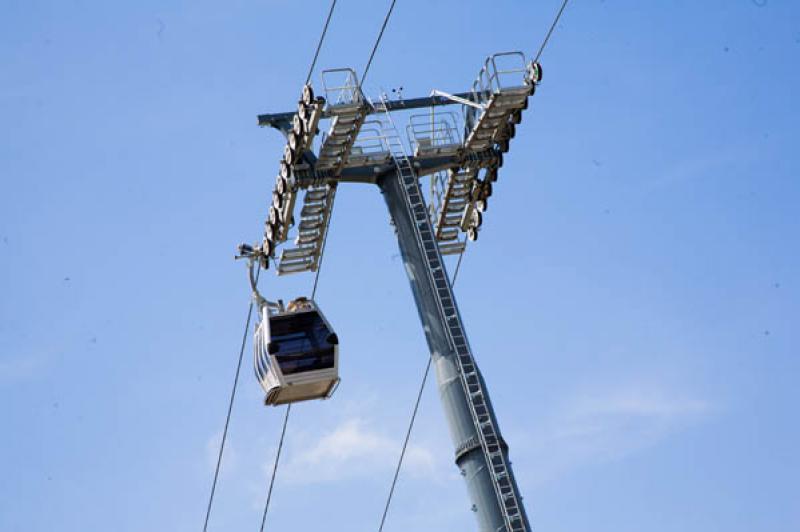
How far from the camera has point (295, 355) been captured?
41.2m

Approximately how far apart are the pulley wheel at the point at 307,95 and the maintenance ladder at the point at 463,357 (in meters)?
2.39

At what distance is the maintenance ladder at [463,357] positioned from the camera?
38.0 metres

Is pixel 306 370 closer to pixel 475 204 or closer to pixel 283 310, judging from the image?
pixel 283 310

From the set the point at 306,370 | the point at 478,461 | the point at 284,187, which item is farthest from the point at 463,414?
the point at 284,187

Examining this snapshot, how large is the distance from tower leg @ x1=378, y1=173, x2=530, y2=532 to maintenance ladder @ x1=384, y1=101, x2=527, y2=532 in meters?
0.05

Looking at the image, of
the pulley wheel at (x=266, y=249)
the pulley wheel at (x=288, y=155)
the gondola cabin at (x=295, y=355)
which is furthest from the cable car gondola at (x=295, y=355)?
the pulley wheel at (x=288, y=155)

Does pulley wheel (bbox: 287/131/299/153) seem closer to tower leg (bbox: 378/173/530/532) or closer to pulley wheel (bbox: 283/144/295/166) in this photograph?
pulley wheel (bbox: 283/144/295/166)

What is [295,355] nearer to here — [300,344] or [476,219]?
[300,344]

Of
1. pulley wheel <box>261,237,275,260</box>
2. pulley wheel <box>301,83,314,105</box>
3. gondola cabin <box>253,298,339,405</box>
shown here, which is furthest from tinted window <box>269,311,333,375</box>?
pulley wheel <box>301,83,314,105</box>

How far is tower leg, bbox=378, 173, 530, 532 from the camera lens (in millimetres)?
38188

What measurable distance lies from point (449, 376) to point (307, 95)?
22.6ft

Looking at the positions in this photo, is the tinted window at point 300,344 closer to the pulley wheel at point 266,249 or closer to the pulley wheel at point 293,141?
the pulley wheel at point 266,249

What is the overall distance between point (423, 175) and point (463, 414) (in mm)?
6158

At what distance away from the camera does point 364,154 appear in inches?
1628
